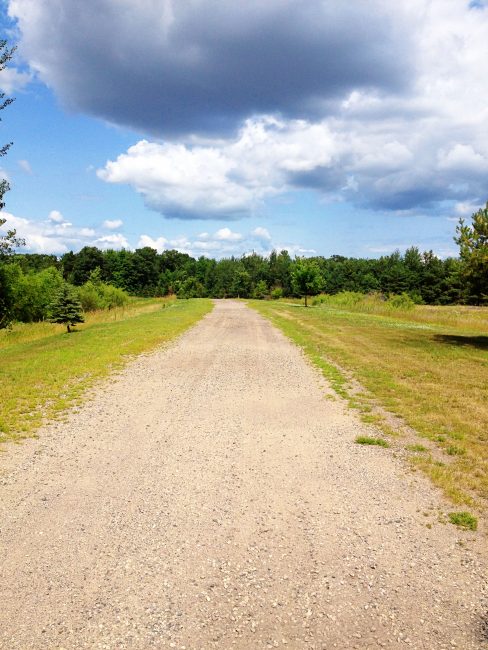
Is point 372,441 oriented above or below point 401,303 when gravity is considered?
below

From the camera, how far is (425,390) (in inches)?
455

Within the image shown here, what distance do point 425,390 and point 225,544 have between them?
340 inches

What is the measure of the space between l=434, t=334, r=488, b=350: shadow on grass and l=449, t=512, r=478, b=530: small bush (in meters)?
17.3

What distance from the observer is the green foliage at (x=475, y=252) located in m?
19.7

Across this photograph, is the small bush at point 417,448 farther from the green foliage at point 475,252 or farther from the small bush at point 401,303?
the small bush at point 401,303

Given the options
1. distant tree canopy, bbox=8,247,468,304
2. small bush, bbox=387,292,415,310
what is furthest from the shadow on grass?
distant tree canopy, bbox=8,247,468,304

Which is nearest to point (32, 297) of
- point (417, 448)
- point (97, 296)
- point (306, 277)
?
point (97, 296)

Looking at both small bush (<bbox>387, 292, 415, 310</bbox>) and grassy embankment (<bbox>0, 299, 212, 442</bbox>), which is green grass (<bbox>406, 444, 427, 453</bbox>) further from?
small bush (<bbox>387, 292, 415, 310</bbox>)

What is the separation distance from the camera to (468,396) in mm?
11133

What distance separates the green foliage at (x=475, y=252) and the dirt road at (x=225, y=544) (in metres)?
15.0

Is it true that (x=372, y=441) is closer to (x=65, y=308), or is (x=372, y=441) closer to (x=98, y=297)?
(x=65, y=308)

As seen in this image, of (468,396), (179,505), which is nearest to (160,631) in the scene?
(179,505)

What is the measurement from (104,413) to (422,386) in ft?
28.7

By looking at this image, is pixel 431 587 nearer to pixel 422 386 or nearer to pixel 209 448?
pixel 209 448
